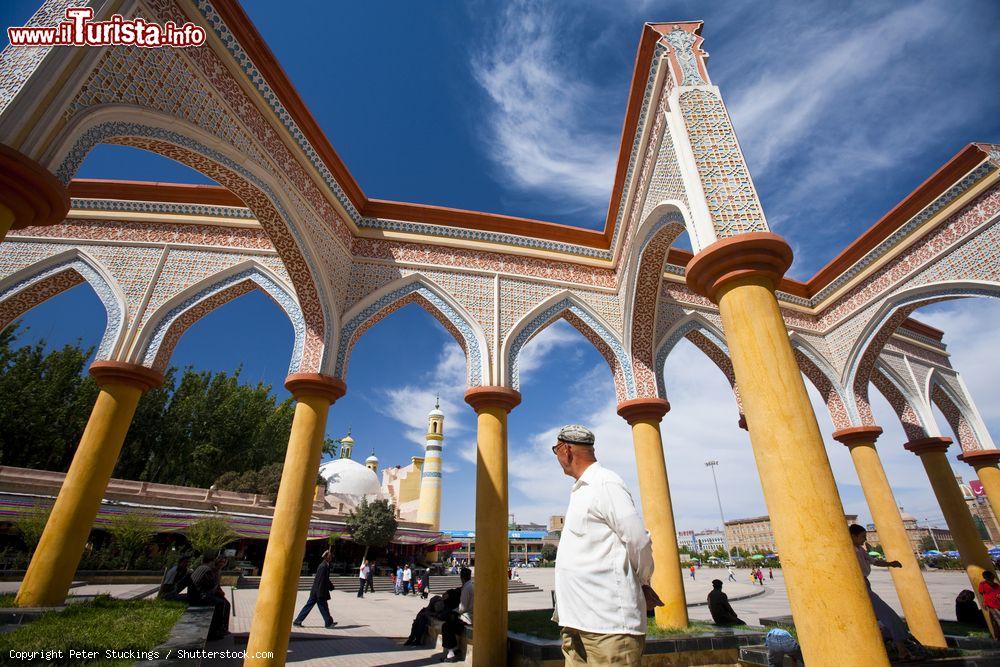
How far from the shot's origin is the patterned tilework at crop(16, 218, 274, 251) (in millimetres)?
6000

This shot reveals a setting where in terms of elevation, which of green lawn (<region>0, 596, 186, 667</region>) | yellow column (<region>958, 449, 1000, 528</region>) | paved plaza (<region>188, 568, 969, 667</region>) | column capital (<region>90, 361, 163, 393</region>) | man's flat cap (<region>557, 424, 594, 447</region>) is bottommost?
paved plaza (<region>188, 568, 969, 667</region>)

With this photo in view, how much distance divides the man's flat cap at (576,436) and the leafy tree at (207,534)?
450 inches

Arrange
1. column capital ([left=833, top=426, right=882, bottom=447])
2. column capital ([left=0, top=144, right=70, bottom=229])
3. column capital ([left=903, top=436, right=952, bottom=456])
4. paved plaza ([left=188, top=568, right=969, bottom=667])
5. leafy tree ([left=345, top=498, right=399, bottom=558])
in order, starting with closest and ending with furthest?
1. column capital ([left=0, top=144, right=70, bottom=229])
2. paved plaza ([left=188, top=568, right=969, bottom=667])
3. column capital ([left=833, top=426, right=882, bottom=447])
4. column capital ([left=903, top=436, right=952, bottom=456])
5. leafy tree ([left=345, top=498, right=399, bottom=558])

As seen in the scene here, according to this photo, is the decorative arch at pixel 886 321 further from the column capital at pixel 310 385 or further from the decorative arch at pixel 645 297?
the column capital at pixel 310 385

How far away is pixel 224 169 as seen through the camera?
4176 mm

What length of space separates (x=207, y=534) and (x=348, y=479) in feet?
45.3

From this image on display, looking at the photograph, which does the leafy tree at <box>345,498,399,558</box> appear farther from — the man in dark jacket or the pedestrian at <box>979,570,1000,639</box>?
the pedestrian at <box>979,570,1000,639</box>

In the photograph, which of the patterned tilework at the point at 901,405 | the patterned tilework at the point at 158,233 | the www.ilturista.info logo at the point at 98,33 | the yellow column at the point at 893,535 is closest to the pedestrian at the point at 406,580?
the patterned tilework at the point at 158,233

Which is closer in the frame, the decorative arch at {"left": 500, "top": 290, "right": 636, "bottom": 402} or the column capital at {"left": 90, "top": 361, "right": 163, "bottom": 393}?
the column capital at {"left": 90, "top": 361, "right": 163, "bottom": 393}

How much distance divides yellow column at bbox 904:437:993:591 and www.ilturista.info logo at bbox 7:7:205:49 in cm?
915

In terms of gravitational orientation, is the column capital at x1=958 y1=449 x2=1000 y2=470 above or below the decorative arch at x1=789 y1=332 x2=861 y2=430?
below

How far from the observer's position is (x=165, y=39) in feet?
10.6

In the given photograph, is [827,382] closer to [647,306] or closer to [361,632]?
[647,306]

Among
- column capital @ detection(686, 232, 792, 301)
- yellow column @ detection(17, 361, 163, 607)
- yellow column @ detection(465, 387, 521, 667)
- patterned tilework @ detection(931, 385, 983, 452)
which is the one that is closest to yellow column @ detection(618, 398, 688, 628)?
yellow column @ detection(465, 387, 521, 667)
